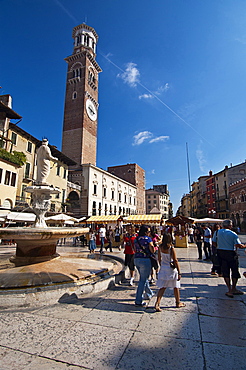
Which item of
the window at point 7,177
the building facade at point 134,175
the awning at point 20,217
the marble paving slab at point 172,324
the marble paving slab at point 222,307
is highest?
the building facade at point 134,175

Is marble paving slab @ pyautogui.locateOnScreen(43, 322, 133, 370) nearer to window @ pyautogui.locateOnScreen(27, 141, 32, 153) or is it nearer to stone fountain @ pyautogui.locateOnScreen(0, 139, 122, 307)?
stone fountain @ pyautogui.locateOnScreen(0, 139, 122, 307)

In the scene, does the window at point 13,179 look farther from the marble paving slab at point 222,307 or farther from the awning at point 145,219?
the marble paving slab at point 222,307

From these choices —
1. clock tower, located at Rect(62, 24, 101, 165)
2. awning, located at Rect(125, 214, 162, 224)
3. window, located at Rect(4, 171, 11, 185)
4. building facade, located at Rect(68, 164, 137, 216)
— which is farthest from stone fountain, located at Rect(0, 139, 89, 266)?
clock tower, located at Rect(62, 24, 101, 165)

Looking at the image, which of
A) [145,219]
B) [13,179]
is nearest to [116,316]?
[145,219]

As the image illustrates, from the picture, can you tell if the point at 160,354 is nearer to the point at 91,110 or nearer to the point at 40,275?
the point at 40,275

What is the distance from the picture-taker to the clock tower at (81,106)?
45.8 metres

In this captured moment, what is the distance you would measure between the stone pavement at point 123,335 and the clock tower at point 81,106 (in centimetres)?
4146

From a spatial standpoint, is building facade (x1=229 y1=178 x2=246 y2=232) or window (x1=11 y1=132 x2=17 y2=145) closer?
window (x1=11 y1=132 x2=17 y2=145)

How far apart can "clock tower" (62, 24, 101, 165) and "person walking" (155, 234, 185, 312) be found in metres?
41.3

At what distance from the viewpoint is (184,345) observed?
2779 millimetres

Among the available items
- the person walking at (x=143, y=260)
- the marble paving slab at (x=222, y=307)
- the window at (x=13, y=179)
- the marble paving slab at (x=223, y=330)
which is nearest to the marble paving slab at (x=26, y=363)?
the marble paving slab at (x=223, y=330)

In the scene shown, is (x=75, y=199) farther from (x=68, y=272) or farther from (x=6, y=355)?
(x=6, y=355)

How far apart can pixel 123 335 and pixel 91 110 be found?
5192cm

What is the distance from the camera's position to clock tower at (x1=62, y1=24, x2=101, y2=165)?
150 ft
